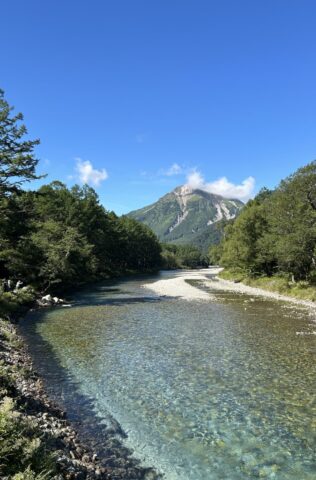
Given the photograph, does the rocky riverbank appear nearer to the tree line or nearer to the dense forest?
the tree line

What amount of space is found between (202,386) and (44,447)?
9805 mm

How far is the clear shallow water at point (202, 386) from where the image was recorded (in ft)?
39.0

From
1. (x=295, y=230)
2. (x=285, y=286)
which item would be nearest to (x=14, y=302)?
(x=295, y=230)

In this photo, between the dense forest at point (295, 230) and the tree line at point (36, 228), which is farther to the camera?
the dense forest at point (295, 230)

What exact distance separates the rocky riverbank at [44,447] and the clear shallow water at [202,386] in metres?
0.88

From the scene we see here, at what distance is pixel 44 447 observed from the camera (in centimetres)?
965

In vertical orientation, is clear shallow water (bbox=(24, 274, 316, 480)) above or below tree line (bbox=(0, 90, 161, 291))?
below

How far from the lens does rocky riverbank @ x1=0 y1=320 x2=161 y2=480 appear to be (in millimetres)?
8398

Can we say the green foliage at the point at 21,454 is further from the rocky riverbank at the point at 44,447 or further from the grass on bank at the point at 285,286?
the grass on bank at the point at 285,286

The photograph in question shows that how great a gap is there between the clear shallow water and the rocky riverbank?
882mm

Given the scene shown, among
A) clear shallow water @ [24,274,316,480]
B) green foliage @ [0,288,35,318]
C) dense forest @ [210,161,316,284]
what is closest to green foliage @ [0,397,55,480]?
clear shallow water @ [24,274,316,480]

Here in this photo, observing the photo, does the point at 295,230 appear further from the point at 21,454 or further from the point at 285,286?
the point at 21,454

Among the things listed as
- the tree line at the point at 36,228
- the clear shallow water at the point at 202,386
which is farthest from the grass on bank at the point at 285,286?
the tree line at the point at 36,228

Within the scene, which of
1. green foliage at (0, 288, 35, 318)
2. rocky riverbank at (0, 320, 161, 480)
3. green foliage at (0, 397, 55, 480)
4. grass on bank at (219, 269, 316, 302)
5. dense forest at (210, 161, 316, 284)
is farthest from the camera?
dense forest at (210, 161, 316, 284)
